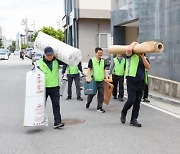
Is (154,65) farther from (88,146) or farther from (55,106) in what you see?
(88,146)

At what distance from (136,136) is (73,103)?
408 centimetres

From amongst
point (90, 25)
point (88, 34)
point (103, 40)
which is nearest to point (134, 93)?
point (103, 40)

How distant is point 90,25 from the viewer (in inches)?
1294

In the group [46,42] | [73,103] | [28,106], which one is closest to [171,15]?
[73,103]

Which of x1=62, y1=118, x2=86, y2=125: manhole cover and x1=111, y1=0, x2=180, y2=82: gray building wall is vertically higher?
x1=111, y1=0, x2=180, y2=82: gray building wall

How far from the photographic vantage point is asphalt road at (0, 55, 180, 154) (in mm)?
5344

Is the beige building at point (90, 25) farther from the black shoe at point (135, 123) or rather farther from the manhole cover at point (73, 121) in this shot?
the black shoe at point (135, 123)

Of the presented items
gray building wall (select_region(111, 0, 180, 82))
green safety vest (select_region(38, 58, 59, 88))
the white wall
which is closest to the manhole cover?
green safety vest (select_region(38, 58, 59, 88))

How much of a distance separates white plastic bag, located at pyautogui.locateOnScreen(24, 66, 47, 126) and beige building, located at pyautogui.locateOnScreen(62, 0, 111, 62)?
25.1 metres

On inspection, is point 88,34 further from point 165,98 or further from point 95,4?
point 165,98

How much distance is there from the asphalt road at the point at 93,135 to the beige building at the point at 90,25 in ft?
78.0

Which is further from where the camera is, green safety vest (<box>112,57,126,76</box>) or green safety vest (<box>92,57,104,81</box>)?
green safety vest (<box>112,57,126,76</box>)

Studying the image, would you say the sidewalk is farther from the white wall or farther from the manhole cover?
the white wall

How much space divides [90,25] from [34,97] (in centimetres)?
2713
